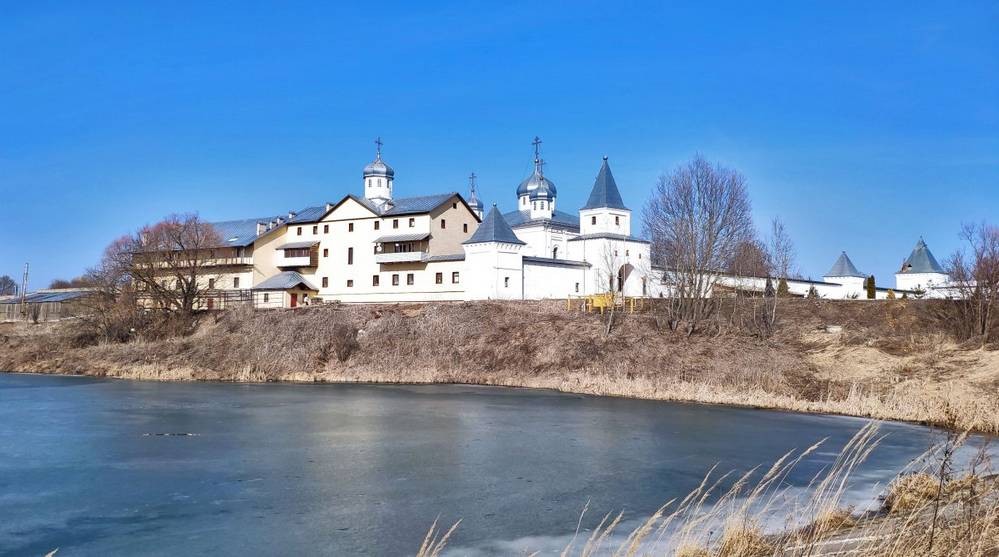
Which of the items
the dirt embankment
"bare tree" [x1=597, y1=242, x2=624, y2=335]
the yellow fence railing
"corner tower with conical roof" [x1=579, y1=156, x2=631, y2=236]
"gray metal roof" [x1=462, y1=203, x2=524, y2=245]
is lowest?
the dirt embankment

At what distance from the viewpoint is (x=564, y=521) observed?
11.4 meters

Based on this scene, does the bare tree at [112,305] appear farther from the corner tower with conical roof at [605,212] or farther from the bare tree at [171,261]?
the corner tower with conical roof at [605,212]

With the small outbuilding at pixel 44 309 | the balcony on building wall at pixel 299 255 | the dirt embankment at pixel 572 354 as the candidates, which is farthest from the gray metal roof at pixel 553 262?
the small outbuilding at pixel 44 309

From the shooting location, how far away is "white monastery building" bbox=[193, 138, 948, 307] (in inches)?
2088

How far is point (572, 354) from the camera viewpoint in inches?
1463

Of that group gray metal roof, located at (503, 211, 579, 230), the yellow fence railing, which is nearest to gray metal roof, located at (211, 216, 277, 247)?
gray metal roof, located at (503, 211, 579, 230)

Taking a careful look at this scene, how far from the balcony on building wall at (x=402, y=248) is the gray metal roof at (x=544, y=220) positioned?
1232 centimetres

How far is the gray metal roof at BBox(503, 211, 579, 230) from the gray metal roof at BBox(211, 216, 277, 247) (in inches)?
805

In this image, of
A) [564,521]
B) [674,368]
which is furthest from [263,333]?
[564,521]

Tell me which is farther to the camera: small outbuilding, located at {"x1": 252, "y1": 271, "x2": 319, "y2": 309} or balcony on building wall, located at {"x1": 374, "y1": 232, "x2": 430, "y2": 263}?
small outbuilding, located at {"x1": 252, "y1": 271, "x2": 319, "y2": 309}

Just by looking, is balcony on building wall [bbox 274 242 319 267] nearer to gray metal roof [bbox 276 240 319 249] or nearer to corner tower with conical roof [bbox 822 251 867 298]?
gray metal roof [bbox 276 240 319 249]

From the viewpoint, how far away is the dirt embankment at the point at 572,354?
2781cm

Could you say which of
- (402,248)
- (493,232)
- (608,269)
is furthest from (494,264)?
(402,248)

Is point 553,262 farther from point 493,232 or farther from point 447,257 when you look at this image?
point 447,257
